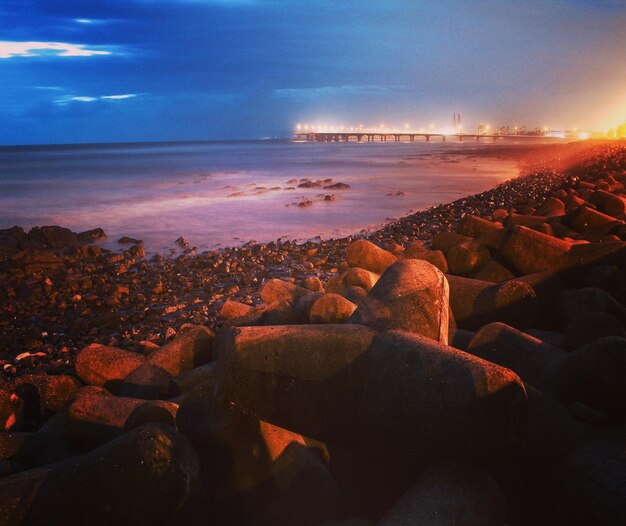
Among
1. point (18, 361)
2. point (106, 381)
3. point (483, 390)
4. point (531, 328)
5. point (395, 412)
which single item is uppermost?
point (483, 390)

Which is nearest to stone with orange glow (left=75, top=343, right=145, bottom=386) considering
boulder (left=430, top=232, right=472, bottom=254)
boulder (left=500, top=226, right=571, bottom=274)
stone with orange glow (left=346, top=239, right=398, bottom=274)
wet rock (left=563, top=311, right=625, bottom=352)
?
stone with orange glow (left=346, top=239, right=398, bottom=274)

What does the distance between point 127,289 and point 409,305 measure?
21.4 ft

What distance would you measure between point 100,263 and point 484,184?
21658 mm

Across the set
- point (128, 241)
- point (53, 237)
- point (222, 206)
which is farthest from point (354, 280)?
point (222, 206)

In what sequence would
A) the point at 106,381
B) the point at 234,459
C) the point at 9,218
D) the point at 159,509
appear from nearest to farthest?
the point at 159,509, the point at 234,459, the point at 106,381, the point at 9,218

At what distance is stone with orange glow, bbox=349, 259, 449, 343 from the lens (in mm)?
3000

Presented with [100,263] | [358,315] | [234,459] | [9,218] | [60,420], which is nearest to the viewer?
[234,459]

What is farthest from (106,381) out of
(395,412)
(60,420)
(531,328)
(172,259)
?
(172,259)

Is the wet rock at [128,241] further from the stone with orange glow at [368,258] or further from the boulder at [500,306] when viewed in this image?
the boulder at [500,306]

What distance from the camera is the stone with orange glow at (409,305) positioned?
3.00 metres

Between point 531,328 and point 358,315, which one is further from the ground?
point 358,315

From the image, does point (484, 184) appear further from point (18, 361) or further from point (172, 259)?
point (18, 361)

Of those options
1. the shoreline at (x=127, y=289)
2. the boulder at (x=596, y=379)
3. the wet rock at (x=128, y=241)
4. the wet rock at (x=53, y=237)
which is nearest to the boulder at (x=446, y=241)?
the shoreline at (x=127, y=289)

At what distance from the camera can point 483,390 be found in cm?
212
